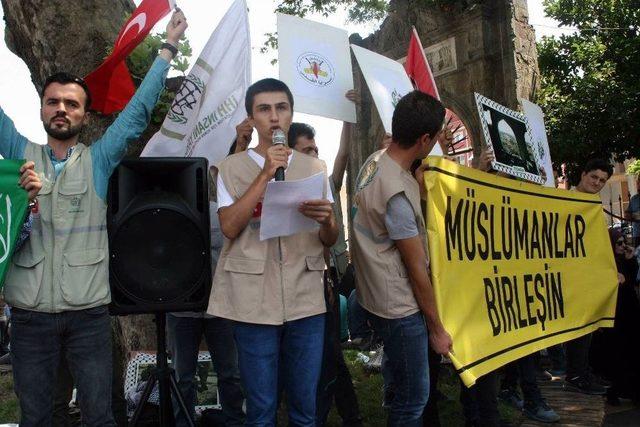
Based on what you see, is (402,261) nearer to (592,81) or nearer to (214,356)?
(214,356)

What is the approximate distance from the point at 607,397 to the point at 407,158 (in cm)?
328

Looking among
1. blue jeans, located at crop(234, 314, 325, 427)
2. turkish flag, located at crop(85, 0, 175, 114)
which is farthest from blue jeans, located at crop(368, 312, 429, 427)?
turkish flag, located at crop(85, 0, 175, 114)

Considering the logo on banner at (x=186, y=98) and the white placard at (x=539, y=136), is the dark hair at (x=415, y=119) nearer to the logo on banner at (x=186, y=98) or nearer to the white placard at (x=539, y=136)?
the logo on banner at (x=186, y=98)

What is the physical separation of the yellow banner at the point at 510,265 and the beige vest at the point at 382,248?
0.21 meters

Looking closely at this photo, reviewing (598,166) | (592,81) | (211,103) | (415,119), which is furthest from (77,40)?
(592,81)

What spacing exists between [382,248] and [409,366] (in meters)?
0.52

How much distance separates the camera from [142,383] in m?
4.16

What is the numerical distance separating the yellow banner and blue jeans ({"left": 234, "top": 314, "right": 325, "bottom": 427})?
67cm

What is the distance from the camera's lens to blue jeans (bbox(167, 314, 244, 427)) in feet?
11.3

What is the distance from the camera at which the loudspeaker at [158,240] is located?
2.65 meters

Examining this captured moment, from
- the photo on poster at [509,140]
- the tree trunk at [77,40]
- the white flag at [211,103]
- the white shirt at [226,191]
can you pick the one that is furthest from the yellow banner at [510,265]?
the tree trunk at [77,40]

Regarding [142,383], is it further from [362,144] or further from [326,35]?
[362,144]

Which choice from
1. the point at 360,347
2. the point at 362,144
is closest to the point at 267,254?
the point at 360,347

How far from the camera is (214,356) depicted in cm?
353
